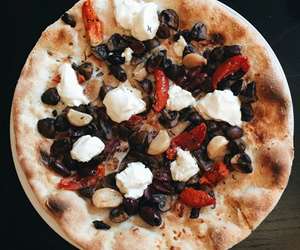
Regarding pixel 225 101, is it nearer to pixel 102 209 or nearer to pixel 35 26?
pixel 102 209

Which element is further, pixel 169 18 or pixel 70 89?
pixel 169 18

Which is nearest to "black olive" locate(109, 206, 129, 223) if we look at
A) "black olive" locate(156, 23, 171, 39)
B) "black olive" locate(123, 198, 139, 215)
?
"black olive" locate(123, 198, 139, 215)

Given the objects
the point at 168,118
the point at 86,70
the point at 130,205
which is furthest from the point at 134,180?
the point at 86,70

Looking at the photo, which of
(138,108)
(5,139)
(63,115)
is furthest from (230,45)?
(5,139)

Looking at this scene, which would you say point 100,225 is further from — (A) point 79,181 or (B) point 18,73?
(B) point 18,73

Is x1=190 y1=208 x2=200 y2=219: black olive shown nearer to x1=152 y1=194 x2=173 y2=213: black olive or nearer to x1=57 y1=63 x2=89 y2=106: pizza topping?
x1=152 y1=194 x2=173 y2=213: black olive

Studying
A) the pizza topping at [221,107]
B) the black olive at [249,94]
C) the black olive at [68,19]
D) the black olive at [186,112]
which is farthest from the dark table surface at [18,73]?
the black olive at [186,112]
